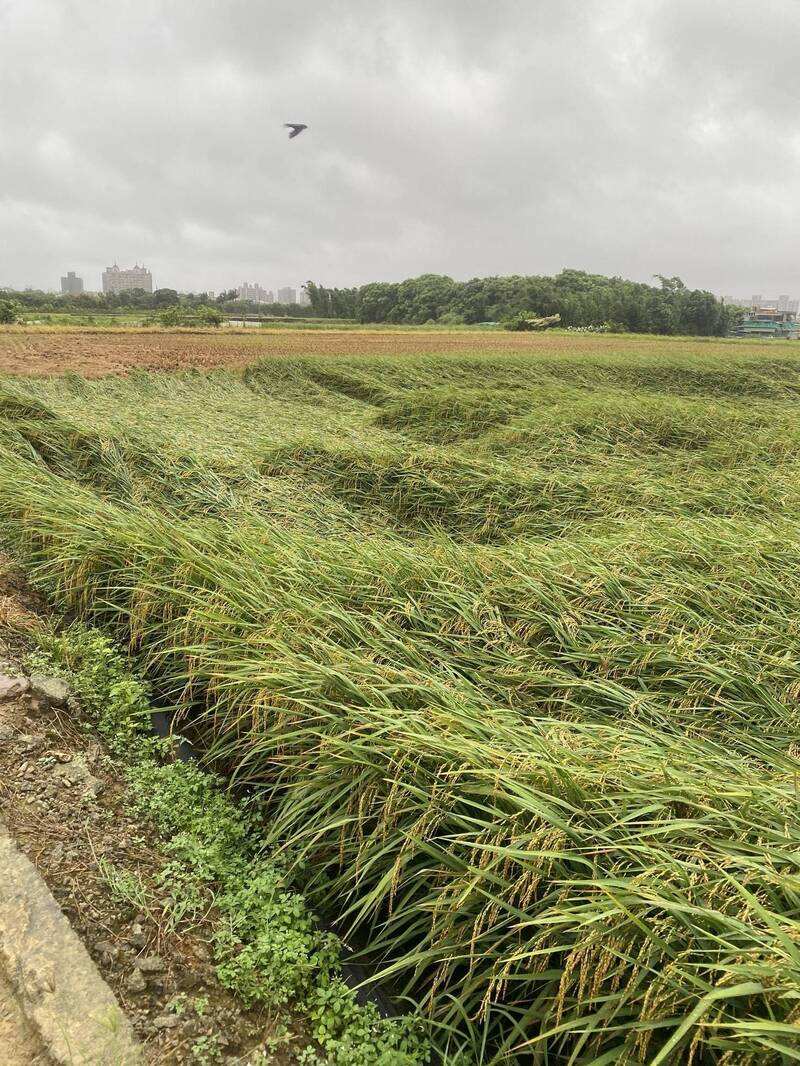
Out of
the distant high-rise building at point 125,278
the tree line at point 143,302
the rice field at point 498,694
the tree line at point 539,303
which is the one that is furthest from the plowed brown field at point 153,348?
the distant high-rise building at point 125,278

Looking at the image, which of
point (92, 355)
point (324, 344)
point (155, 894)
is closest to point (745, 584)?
point (155, 894)

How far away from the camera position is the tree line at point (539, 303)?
205 ft

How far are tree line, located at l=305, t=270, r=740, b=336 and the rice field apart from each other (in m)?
55.6

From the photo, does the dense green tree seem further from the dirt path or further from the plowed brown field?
the dirt path

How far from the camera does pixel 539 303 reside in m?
62.4

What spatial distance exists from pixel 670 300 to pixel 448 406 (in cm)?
6306

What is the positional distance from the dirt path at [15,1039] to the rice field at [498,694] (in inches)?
35.4

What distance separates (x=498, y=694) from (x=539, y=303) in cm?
6515

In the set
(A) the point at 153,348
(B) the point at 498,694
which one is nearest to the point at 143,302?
(A) the point at 153,348

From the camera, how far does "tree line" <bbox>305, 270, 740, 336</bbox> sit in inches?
2464

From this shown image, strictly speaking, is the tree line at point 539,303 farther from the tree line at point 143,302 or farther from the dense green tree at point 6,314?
the dense green tree at point 6,314

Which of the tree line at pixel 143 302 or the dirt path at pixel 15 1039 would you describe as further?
the tree line at pixel 143 302

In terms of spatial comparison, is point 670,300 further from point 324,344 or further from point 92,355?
point 92,355

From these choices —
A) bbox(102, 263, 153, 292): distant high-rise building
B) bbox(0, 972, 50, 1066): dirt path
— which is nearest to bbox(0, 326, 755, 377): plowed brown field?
bbox(0, 972, 50, 1066): dirt path
